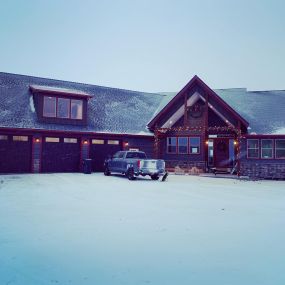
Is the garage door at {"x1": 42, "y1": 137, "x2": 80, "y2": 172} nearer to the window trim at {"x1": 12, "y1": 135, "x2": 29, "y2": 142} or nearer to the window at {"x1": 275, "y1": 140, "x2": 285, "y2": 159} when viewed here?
the window trim at {"x1": 12, "y1": 135, "x2": 29, "y2": 142}

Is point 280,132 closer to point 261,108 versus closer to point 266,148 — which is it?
point 266,148

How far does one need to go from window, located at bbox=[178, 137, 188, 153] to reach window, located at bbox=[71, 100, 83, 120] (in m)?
8.59

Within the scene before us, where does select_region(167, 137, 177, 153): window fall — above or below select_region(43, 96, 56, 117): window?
below

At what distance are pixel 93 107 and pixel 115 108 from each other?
2224mm

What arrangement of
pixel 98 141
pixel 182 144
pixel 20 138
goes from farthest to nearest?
pixel 182 144, pixel 98 141, pixel 20 138

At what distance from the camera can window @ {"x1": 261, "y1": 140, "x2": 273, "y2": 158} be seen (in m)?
25.2

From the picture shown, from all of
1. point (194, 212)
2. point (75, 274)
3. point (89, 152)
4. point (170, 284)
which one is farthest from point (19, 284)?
point (89, 152)

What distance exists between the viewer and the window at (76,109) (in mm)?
27177

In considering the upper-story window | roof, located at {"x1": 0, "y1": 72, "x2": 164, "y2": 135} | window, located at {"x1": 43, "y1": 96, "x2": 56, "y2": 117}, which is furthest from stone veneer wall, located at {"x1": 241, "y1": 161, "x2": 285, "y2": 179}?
window, located at {"x1": 43, "y1": 96, "x2": 56, "y2": 117}

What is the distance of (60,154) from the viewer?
2600cm

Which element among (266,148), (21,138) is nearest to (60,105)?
(21,138)

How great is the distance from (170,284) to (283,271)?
6.06 ft

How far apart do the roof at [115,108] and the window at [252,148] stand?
889mm

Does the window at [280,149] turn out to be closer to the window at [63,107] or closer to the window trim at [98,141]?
the window trim at [98,141]
